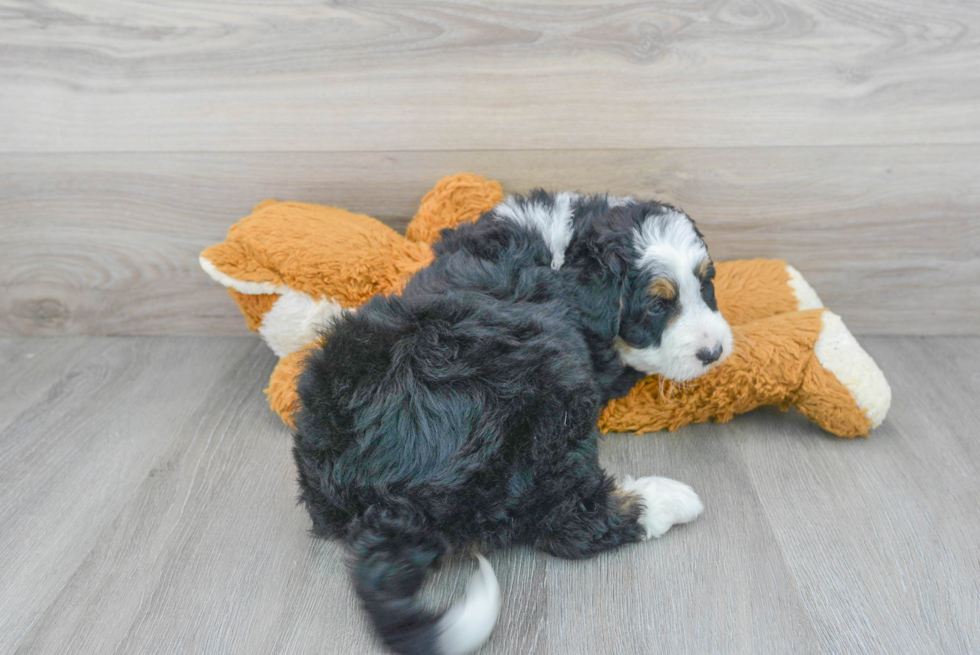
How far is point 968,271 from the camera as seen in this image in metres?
1.80

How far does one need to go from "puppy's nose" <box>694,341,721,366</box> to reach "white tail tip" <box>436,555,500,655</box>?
1.80ft

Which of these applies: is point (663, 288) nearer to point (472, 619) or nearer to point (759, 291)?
point (759, 291)

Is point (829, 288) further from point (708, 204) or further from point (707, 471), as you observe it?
point (707, 471)

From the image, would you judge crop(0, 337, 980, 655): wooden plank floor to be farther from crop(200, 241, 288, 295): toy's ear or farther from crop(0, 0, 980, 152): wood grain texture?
crop(0, 0, 980, 152): wood grain texture

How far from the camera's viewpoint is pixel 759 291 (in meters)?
1.65

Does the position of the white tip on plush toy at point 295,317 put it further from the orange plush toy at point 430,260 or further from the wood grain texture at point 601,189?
the wood grain texture at point 601,189

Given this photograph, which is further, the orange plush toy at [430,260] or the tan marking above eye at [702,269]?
the orange plush toy at [430,260]

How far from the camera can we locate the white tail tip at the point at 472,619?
981 mm

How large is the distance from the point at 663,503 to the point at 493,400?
1.22 ft

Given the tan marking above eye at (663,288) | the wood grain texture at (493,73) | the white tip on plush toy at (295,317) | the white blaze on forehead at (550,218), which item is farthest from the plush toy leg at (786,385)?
the white tip on plush toy at (295,317)

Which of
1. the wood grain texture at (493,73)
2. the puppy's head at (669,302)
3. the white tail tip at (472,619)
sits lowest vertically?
the white tail tip at (472,619)

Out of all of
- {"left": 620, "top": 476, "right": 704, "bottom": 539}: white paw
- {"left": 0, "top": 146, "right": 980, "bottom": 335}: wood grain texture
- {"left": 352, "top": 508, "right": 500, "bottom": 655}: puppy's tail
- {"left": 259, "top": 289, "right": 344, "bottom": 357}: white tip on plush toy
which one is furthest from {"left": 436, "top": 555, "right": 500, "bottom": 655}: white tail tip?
{"left": 0, "top": 146, "right": 980, "bottom": 335}: wood grain texture

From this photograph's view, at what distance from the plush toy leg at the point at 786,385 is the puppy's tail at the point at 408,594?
585 millimetres

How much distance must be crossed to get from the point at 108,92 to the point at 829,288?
188 cm
